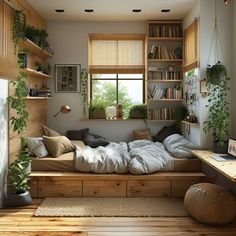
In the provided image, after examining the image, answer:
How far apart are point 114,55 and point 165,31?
1052mm

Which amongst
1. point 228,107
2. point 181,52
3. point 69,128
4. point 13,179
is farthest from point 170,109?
point 13,179

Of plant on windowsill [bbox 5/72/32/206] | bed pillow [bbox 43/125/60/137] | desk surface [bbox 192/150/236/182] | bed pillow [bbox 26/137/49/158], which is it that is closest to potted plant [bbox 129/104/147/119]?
bed pillow [bbox 43/125/60/137]

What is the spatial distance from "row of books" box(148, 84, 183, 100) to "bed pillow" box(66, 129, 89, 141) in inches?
54.6

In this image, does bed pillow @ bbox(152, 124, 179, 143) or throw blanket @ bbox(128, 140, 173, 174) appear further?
bed pillow @ bbox(152, 124, 179, 143)

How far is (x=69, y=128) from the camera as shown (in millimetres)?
6188

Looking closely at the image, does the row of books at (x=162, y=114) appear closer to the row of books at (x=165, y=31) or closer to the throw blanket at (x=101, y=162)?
the row of books at (x=165, y=31)

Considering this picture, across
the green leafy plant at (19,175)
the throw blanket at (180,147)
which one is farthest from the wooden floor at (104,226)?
the throw blanket at (180,147)

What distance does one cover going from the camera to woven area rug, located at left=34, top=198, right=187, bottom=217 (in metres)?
3.85

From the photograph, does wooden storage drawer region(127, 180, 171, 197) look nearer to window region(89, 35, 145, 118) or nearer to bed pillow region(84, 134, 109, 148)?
bed pillow region(84, 134, 109, 148)

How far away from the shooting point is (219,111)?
451 centimetres

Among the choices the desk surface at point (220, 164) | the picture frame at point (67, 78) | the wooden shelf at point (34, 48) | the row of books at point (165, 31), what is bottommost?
the desk surface at point (220, 164)

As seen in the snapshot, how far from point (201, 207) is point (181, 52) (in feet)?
10.7

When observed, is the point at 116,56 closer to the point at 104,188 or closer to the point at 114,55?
the point at 114,55

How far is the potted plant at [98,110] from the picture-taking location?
20.2ft
